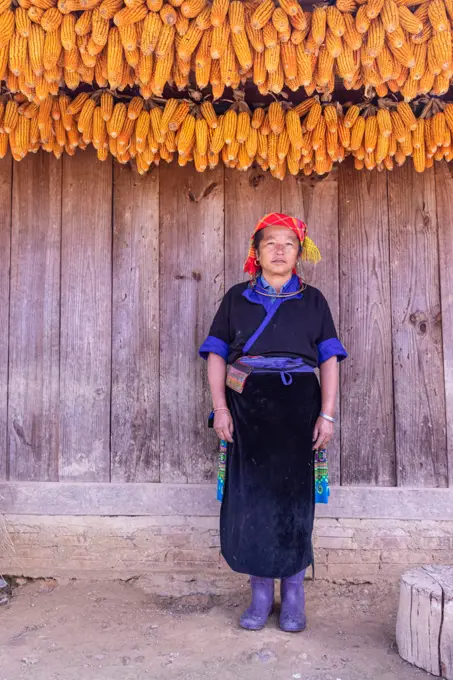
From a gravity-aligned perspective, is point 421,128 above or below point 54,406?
above

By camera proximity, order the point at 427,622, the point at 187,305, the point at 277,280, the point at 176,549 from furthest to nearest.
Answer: the point at 187,305 < the point at 176,549 < the point at 277,280 < the point at 427,622

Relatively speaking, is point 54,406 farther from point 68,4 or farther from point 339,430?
point 68,4

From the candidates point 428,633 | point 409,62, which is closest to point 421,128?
point 409,62

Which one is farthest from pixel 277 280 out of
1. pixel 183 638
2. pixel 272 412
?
pixel 183 638

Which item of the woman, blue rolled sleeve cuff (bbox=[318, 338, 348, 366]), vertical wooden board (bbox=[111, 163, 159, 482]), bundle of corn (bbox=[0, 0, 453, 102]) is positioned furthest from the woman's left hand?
bundle of corn (bbox=[0, 0, 453, 102])

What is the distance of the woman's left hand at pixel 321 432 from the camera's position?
2865mm

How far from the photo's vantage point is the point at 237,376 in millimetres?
2928

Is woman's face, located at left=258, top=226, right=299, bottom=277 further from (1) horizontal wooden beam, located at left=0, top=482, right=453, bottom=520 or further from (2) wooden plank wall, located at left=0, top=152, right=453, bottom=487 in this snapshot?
(1) horizontal wooden beam, located at left=0, top=482, right=453, bottom=520

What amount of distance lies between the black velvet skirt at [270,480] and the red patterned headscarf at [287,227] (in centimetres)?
65

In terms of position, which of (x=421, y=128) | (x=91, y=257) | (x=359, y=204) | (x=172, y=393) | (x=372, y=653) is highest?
(x=421, y=128)

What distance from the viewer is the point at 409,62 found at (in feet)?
8.11

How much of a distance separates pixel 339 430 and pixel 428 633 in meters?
1.25

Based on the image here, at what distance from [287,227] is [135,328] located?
114 cm

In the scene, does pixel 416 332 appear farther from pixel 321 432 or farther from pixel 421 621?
pixel 421 621
